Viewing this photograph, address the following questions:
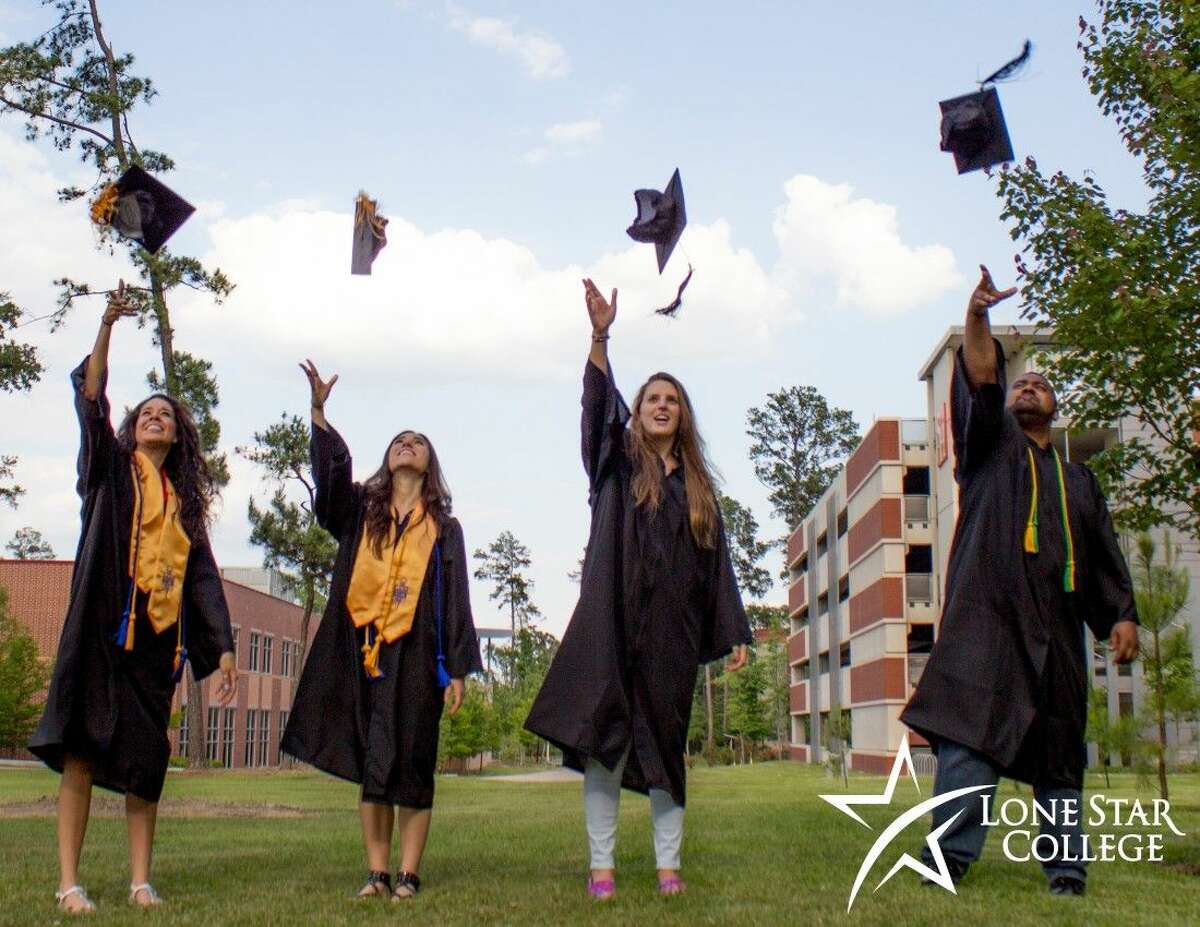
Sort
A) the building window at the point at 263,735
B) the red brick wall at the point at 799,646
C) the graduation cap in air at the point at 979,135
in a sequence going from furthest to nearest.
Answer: the red brick wall at the point at 799,646 < the building window at the point at 263,735 < the graduation cap in air at the point at 979,135

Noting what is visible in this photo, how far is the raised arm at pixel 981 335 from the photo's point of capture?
205 inches

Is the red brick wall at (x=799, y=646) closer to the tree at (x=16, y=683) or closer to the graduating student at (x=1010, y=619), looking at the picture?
the tree at (x=16, y=683)

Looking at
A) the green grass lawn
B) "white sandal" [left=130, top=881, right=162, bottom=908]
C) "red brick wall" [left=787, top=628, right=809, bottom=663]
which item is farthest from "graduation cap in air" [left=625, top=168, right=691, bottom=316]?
"red brick wall" [left=787, top=628, right=809, bottom=663]

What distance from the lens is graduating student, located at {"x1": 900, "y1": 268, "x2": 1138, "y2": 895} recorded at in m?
5.29

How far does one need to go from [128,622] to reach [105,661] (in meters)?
0.17

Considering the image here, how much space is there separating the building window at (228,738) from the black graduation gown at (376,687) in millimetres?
54625

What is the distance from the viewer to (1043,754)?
534 centimetres

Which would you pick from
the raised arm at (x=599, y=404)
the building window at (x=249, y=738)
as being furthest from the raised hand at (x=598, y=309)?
the building window at (x=249, y=738)

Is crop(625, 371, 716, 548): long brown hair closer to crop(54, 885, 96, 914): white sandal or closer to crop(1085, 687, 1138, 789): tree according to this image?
crop(54, 885, 96, 914): white sandal

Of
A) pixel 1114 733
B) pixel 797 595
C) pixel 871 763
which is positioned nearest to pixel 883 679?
pixel 871 763

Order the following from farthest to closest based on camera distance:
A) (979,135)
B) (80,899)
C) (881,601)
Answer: (881,601) → (979,135) → (80,899)

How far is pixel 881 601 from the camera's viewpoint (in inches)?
2025

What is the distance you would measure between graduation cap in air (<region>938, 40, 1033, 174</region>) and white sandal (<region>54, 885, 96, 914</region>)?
16.7 ft

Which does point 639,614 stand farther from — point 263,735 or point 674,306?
point 263,735
